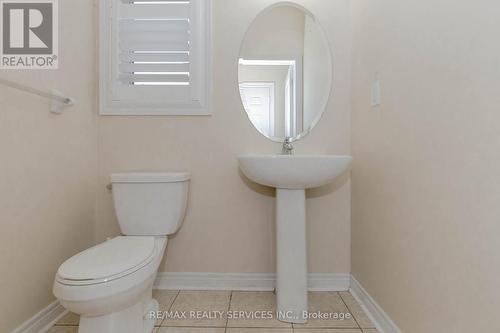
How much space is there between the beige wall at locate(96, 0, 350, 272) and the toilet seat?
18.4 inches

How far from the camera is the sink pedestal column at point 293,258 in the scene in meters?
1.42

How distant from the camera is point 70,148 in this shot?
154cm

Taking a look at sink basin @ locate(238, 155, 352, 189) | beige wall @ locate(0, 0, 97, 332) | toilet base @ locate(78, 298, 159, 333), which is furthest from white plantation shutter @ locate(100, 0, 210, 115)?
toilet base @ locate(78, 298, 159, 333)

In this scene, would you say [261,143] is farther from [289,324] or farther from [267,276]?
[289,324]

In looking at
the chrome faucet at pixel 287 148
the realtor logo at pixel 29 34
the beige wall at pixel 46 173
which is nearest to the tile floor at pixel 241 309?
the beige wall at pixel 46 173

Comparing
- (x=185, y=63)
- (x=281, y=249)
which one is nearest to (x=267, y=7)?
(x=185, y=63)

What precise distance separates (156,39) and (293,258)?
1461 mm

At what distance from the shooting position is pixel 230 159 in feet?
5.76

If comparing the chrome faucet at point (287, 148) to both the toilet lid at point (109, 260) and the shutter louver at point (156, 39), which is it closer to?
the shutter louver at point (156, 39)

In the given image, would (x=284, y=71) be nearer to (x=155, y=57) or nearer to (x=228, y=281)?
(x=155, y=57)

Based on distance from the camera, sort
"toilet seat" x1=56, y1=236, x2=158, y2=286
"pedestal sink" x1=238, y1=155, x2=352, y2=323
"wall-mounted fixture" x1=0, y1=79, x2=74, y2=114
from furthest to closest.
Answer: "pedestal sink" x1=238, y1=155, x2=352, y2=323 → "wall-mounted fixture" x1=0, y1=79, x2=74, y2=114 → "toilet seat" x1=56, y1=236, x2=158, y2=286

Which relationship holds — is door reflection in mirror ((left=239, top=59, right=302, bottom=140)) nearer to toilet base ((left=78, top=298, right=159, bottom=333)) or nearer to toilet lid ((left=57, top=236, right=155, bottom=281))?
toilet lid ((left=57, top=236, right=155, bottom=281))

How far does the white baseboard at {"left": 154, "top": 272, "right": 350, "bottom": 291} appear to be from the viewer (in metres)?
1.76

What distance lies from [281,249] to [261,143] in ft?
2.10
